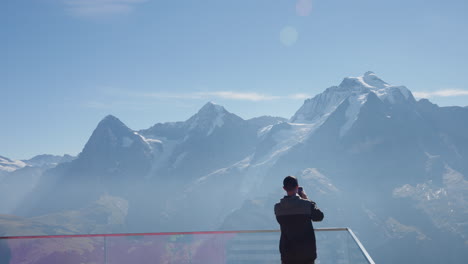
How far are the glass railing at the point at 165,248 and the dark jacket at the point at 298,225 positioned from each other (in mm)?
3179

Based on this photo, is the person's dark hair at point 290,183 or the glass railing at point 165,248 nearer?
the person's dark hair at point 290,183

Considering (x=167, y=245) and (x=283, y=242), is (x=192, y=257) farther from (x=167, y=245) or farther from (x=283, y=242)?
(x=283, y=242)

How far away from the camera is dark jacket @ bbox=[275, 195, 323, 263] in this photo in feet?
24.2

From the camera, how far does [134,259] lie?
11977 millimetres

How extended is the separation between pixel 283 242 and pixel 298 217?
58cm

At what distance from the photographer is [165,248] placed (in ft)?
39.6

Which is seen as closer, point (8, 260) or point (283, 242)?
point (283, 242)

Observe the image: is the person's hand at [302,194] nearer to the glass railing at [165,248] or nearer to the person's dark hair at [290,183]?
the person's dark hair at [290,183]

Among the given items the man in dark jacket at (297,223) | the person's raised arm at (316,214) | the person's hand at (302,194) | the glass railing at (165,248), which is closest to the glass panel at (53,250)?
the glass railing at (165,248)

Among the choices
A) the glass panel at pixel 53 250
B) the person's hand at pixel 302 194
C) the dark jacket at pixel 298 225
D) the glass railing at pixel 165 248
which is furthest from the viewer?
the glass panel at pixel 53 250

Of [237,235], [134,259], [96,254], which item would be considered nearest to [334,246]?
[237,235]

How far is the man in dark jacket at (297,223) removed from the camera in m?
7.37

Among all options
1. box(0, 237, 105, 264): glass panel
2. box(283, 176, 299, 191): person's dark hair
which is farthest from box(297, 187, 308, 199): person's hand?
box(0, 237, 105, 264): glass panel

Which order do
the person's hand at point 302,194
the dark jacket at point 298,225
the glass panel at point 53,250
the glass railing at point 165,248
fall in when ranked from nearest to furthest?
the dark jacket at point 298,225 < the person's hand at point 302,194 < the glass railing at point 165,248 < the glass panel at point 53,250
